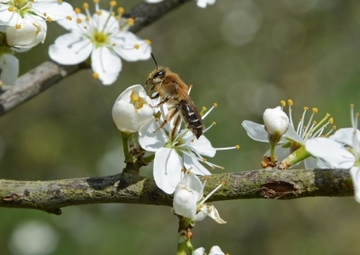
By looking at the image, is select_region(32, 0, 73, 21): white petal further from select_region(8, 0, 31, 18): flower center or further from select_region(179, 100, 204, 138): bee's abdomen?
select_region(179, 100, 204, 138): bee's abdomen

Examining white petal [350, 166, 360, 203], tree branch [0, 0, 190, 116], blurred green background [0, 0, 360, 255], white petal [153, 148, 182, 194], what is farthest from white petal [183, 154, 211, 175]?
blurred green background [0, 0, 360, 255]

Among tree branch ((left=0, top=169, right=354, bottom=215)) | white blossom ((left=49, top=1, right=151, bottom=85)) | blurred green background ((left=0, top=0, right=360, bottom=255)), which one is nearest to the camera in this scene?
tree branch ((left=0, top=169, right=354, bottom=215))

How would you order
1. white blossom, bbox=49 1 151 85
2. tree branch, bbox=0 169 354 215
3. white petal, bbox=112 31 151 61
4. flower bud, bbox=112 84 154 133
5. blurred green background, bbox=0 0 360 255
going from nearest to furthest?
1. tree branch, bbox=0 169 354 215
2. flower bud, bbox=112 84 154 133
3. white blossom, bbox=49 1 151 85
4. white petal, bbox=112 31 151 61
5. blurred green background, bbox=0 0 360 255

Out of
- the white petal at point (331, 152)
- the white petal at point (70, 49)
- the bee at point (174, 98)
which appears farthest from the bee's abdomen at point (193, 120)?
the white petal at point (70, 49)

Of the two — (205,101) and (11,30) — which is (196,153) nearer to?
(11,30)

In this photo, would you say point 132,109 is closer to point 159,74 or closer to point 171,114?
point 171,114

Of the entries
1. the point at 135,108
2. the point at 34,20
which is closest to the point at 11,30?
the point at 34,20
